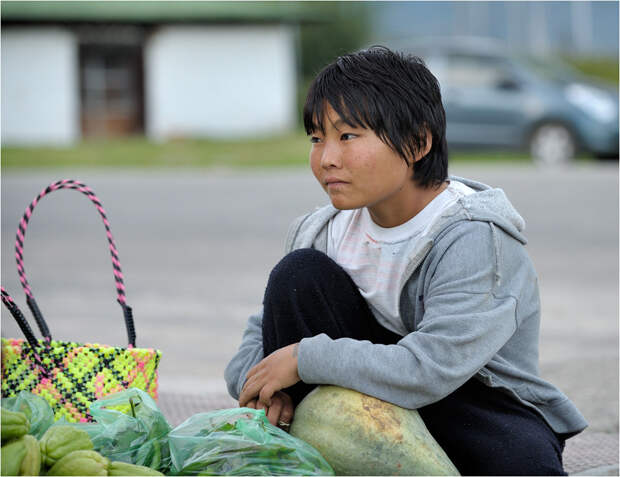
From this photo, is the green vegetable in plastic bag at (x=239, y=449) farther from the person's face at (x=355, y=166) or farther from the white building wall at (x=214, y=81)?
the white building wall at (x=214, y=81)

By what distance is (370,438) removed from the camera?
2.46 meters

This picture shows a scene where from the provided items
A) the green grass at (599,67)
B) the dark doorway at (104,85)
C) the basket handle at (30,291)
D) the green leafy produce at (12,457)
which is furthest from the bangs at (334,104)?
the green grass at (599,67)

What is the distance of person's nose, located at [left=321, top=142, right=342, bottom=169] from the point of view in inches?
102

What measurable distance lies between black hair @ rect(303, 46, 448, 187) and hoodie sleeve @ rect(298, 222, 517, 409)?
0.30 m

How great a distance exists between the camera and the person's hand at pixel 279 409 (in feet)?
8.43

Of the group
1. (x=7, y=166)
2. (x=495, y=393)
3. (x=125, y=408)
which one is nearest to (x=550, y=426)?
(x=495, y=393)

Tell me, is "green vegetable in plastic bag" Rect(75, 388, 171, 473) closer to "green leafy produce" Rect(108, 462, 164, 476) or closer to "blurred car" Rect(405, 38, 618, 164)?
"green leafy produce" Rect(108, 462, 164, 476)

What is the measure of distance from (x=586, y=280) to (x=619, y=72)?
19.0m

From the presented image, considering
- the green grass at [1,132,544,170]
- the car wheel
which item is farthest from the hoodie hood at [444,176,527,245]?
the green grass at [1,132,544,170]

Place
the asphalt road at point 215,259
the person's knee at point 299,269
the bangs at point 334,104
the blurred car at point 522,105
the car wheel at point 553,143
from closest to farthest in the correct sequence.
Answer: the bangs at point 334,104 → the person's knee at point 299,269 → the asphalt road at point 215,259 → the blurred car at point 522,105 → the car wheel at point 553,143

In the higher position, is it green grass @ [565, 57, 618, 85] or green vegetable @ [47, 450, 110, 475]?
green grass @ [565, 57, 618, 85]

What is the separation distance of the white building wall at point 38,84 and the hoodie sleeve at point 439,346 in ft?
68.6

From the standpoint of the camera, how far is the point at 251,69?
906 inches

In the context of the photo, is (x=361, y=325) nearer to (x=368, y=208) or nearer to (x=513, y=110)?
(x=368, y=208)
